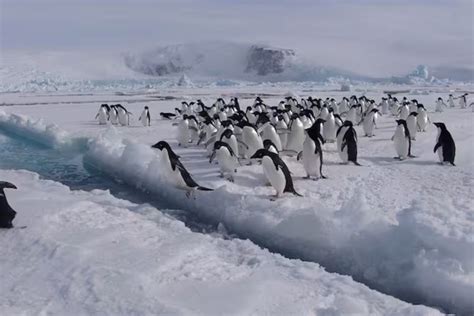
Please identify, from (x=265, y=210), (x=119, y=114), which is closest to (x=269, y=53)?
(x=119, y=114)

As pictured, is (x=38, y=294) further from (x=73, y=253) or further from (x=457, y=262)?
(x=457, y=262)

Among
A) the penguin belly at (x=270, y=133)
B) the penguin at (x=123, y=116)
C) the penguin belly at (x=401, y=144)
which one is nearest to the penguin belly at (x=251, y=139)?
the penguin belly at (x=270, y=133)

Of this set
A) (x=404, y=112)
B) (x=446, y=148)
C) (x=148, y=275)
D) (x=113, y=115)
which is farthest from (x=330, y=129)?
(x=113, y=115)

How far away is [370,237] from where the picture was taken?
5.15m

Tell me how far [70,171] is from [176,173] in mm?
3413

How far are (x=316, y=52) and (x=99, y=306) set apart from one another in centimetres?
8450

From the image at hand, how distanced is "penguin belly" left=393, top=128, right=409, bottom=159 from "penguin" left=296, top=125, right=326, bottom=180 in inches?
73.5

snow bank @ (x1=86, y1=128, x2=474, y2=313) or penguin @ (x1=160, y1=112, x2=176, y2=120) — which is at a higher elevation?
penguin @ (x1=160, y1=112, x2=176, y2=120)

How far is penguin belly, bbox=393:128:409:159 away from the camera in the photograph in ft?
28.3

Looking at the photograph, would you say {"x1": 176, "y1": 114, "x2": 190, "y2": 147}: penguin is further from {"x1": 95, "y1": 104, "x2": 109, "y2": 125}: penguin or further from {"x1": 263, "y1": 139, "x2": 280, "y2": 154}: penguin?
{"x1": 95, "y1": 104, "x2": 109, "y2": 125}: penguin

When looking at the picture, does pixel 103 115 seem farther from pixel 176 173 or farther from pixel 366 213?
pixel 366 213

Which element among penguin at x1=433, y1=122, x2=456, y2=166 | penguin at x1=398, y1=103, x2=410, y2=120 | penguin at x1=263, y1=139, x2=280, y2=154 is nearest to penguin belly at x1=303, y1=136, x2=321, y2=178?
penguin at x1=263, y1=139, x2=280, y2=154

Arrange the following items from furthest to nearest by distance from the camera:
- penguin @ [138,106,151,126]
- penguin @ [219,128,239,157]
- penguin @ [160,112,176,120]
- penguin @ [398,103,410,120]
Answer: penguin @ [160,112,176,120]
penguin @ [138,106,151,126]
penguin @ [398,103,410,120]
penguin @ [219,128,239,157]

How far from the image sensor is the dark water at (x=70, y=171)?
6699 mm
